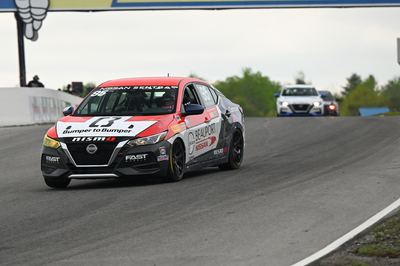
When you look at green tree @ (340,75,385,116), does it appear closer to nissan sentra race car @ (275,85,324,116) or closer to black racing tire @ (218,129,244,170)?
nissan sentra race car @ (275,85,324,116)

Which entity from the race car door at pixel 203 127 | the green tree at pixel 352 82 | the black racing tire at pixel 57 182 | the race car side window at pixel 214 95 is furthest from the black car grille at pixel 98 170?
the green tree at pixel 352 82

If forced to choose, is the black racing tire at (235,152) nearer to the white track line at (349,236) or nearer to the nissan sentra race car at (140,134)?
the nissan sentra race car at (140,134)

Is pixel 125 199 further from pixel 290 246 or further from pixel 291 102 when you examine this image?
pixel 291 102

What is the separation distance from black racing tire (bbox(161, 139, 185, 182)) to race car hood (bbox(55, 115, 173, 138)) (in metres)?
0.37

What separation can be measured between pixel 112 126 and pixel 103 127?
12 centimetres

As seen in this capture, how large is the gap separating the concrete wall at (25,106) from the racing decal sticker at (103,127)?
1349cm

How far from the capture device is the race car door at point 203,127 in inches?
406

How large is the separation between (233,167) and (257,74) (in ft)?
496

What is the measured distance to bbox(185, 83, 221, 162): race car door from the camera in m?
10.3

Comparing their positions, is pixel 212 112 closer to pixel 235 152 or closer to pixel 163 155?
pixel 235 152

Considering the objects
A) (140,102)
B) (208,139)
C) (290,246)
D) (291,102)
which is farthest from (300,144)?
(291,102)

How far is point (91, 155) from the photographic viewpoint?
364 inches

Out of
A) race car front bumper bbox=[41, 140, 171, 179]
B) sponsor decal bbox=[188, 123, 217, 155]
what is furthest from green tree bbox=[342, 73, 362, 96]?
race car front bumper bbox=[41, 140, 171, 179]

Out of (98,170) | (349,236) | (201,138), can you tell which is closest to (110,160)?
(98,170)
